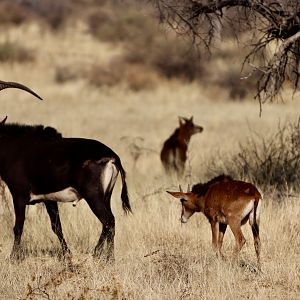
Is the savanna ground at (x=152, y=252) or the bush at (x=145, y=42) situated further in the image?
the bush at (x=145, y=42)

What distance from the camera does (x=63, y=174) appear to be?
7801 mm

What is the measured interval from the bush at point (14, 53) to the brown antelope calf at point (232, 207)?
31372 millimetres

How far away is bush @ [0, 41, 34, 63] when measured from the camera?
3862cm

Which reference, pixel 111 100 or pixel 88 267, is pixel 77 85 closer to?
pixel 111 100

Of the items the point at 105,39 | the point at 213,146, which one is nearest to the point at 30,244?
the point at 213,146

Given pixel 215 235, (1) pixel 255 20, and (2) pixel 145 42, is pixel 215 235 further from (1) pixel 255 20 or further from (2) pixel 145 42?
(2) pixel 145 42

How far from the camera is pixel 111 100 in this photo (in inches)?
1162

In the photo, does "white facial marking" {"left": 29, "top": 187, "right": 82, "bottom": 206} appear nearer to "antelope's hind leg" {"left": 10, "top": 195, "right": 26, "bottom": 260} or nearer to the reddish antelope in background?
"antelope's hind leg" {"left": 10, "top": 195, "right": 26, "bottom": 260}

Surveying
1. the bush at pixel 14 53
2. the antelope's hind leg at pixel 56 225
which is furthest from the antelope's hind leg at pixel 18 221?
the bush at pixel 14 53

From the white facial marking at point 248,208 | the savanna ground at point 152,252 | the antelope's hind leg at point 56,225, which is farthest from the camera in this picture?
the antelope's hind leg at point 56,225

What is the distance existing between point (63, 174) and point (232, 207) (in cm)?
172

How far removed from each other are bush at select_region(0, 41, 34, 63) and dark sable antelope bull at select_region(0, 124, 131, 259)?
30.9 m

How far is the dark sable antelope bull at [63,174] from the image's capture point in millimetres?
7730

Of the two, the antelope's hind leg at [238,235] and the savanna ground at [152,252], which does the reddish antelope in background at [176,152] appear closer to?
the savanna ground at [152,252]
